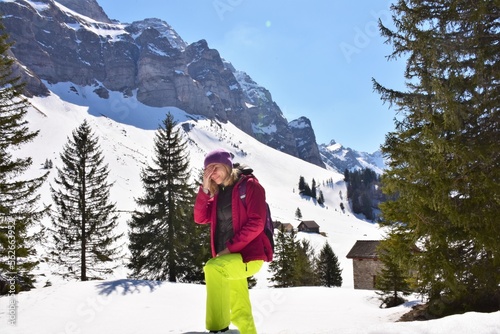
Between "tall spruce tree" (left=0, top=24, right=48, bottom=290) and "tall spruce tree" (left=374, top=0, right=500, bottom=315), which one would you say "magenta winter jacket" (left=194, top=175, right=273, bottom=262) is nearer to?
"tall spruce tree" (left=374, top=0, right=500, bottom=315)

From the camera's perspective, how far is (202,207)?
4.08m

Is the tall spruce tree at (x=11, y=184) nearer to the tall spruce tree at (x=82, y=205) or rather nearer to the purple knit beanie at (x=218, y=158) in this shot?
the tall spruce tree at (x=82, y=205)

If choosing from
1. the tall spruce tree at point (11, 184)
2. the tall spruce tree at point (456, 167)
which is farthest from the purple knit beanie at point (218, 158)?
the tall spruce tree at point (11, 184)

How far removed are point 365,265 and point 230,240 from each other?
103ft

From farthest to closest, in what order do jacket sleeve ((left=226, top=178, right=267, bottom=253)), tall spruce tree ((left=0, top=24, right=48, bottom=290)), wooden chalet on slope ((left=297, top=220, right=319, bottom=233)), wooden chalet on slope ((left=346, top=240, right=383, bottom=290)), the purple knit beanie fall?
wooden chalet on slope ((left=297, top=220, right=319, bottom=233)) < wooden chalet on slope ((left=346, top=240, right=383, bottom=290)) < tall spruce tree ((left=0, top=24, right=48, bottom=290)) < the purple knit beanie < jacket sleeve ((left=226, top=178, right=267, bottom=253))

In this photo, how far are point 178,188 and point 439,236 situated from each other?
18.2m

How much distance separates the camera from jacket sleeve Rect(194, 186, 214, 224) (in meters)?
4.03

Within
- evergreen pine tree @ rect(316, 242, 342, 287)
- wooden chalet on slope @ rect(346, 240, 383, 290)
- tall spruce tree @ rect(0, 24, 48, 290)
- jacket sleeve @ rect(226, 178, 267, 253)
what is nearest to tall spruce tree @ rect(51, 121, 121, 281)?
tall spruce tree @ rect(0, 24, 48, 290)

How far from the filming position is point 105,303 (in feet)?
33.2

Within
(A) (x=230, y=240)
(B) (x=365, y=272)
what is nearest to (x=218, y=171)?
(A) (x=230, y=240)

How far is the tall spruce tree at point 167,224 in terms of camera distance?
897 inches

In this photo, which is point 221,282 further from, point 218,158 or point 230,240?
point 218,158

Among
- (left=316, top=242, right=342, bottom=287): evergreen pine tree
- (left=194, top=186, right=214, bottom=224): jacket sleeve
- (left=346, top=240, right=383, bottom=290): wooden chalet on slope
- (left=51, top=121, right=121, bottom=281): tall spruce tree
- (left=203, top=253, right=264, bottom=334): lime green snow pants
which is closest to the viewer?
(left=203, top=253, right=264, bottom=334): lime green snow pants

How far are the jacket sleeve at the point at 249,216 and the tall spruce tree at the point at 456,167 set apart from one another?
5.43 meters
